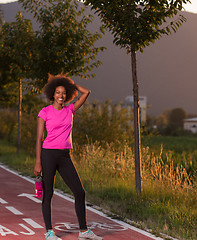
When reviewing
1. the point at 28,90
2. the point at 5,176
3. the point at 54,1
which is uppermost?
the point at 54,1

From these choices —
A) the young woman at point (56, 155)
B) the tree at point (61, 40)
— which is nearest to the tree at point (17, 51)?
the tree at point (61, 40)

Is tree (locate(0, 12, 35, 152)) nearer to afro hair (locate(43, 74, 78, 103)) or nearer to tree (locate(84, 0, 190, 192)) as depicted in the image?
tree (locate(84, 0, 190, 192))

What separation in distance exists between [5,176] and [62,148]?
851 cm

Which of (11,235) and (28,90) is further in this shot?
(28,90)

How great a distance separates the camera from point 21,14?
837 inches

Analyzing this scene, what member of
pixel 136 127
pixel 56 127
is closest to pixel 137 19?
pixel 136 127

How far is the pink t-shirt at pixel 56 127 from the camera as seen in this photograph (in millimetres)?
5883

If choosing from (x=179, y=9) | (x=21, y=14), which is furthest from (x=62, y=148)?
(x=21, y=14)

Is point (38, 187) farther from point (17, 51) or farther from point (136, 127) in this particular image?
point (17, 51)

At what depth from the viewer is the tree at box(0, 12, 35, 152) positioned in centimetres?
1925

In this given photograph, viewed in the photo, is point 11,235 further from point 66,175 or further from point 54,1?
point 54,1

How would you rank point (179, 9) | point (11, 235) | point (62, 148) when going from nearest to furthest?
point (62, 148) < point (11, 235) < point (179, 9)

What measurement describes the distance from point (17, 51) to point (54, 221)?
523 inches

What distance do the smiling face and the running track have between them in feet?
6.27
